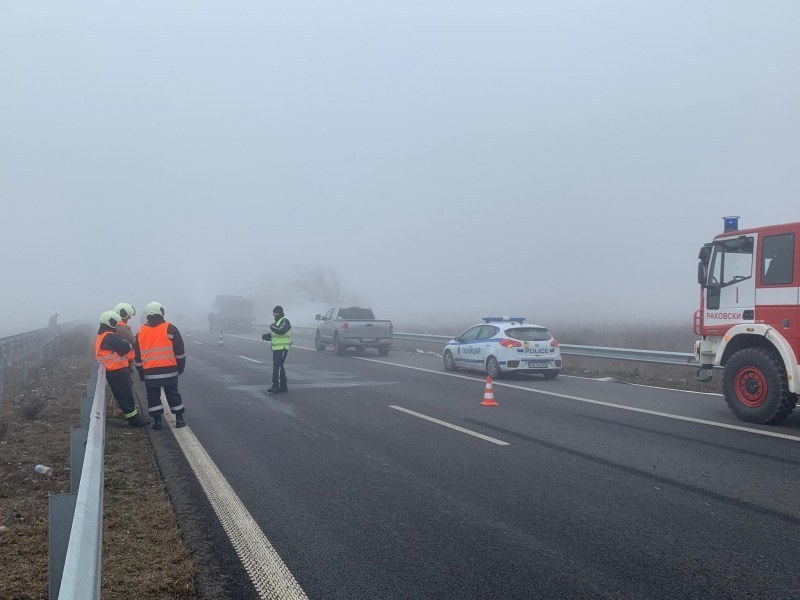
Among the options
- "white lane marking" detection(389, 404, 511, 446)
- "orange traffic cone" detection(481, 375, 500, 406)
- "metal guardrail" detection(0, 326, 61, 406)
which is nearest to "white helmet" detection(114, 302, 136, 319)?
"metal guardrail" detection(0, 326, 61, 406)

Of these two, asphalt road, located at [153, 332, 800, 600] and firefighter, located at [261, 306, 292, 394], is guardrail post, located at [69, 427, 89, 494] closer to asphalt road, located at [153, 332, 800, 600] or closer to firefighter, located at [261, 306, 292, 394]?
asphalt road, located at [153, 332, 800, 600]

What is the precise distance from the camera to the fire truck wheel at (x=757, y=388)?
9.65 meters

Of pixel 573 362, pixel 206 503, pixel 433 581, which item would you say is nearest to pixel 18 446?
pixel 206 503

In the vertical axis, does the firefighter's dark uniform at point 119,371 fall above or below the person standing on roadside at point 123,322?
below

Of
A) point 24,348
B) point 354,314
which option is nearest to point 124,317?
point 24,348

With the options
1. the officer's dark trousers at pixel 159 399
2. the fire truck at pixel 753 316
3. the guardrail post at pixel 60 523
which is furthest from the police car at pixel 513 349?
the guardrail post at pixel 60 523

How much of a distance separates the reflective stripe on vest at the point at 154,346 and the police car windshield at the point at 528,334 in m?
9.42

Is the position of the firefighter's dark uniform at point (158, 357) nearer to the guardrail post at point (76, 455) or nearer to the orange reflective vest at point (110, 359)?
the orange reflective vest at point (110, 359)

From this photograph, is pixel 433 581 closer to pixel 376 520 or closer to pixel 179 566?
pixel 376 520

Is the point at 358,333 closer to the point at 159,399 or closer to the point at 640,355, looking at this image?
the point at 640,355

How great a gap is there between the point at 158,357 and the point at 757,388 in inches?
349

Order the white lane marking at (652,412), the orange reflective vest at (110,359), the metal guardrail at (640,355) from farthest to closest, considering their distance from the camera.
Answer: the metal guardrail at (640,355) → the orange reflective vest at (110,359) → the white lane marking at (652,412)

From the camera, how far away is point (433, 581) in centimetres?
431

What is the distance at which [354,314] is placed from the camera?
88.5ft
